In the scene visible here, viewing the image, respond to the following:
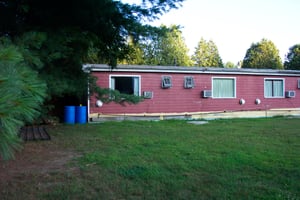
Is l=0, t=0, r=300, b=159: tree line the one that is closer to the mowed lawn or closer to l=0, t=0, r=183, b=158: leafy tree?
l=0, t=0, r=183, b=158: leafy tree

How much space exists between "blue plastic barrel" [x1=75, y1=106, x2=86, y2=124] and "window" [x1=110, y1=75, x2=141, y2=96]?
1.79 metres

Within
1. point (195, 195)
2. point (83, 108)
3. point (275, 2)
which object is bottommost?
point (195, 195)

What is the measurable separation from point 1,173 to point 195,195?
2.73m

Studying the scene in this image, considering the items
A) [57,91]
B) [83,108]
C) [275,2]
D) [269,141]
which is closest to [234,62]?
[275,2]

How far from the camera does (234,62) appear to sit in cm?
4609

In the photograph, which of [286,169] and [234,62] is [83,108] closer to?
[286,169]

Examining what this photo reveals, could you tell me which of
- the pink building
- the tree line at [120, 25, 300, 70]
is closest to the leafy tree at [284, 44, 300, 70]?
the tree line at [120, 25, 300, 70]

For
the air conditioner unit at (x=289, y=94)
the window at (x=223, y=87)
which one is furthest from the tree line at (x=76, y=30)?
the air conditioner unit at (x=289, y=94)

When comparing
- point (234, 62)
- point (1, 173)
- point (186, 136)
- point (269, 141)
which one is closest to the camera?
point (1, 173)

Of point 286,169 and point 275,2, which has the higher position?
point 275,2

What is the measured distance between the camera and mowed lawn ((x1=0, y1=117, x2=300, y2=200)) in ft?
11.3

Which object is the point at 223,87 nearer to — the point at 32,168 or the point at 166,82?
the point at 166,82

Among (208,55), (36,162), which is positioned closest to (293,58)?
(208,55)

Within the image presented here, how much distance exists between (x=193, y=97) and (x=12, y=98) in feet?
42.8
